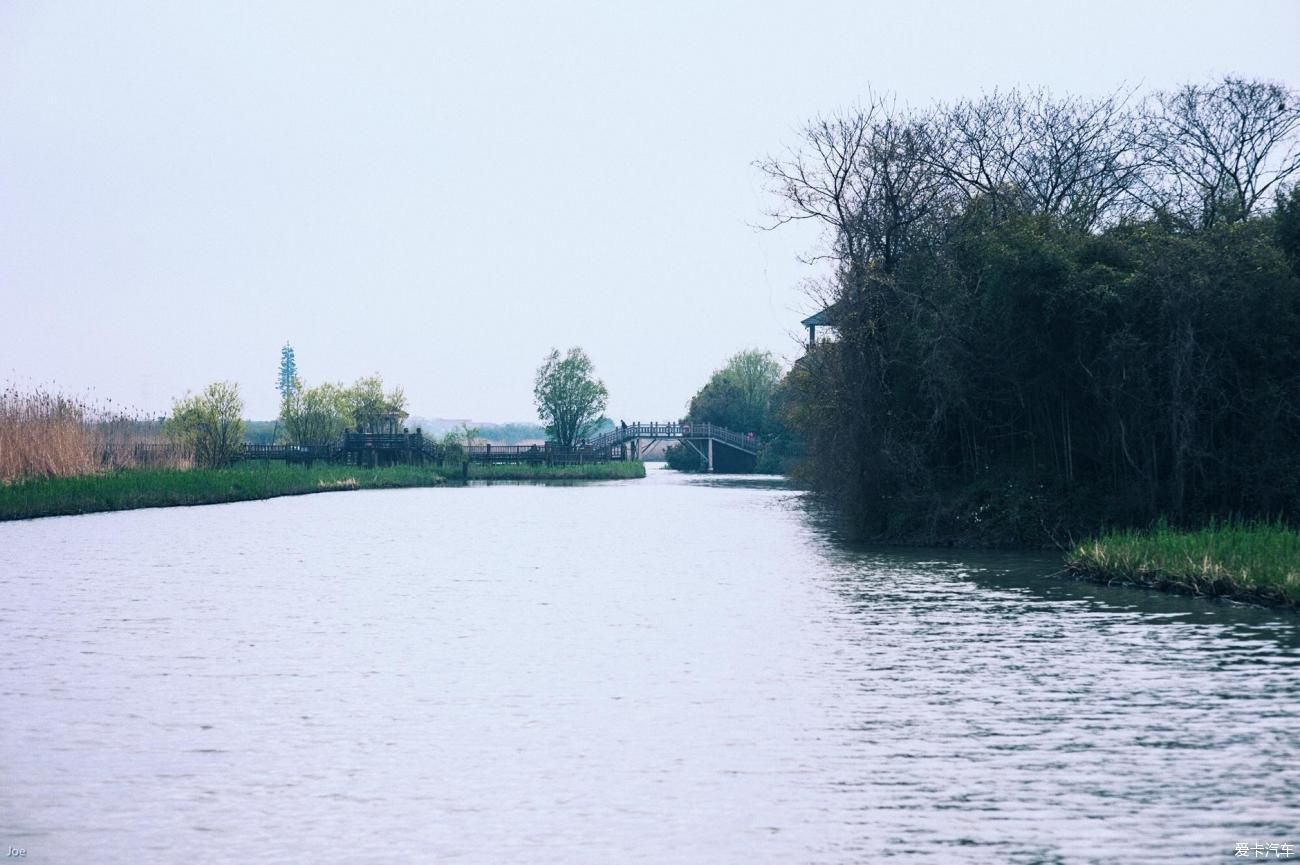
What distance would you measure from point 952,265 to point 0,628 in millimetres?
24533

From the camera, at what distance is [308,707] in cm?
1486

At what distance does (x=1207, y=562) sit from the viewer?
79.4 ft

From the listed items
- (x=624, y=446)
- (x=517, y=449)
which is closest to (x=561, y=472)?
(x=517, y=449)

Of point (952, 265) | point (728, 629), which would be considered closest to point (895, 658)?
point (728, 629)

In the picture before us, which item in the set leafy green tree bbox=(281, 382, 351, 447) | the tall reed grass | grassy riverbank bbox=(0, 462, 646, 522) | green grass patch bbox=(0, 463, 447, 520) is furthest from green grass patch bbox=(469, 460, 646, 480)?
the tall reed grass

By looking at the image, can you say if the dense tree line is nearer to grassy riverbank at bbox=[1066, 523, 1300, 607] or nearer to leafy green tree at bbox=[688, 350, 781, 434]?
grassy riverbank at bbox=[1066, 523, 1300, 607]

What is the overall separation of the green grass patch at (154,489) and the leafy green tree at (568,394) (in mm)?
50658

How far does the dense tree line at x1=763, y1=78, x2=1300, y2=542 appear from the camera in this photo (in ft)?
104

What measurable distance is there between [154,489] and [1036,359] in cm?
3592

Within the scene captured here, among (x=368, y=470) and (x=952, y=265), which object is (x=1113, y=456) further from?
(x=368, y=470)

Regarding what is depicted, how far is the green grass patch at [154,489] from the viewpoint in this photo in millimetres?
46656

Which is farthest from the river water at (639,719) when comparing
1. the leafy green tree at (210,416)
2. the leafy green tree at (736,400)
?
the leafy green tree at (736,400)

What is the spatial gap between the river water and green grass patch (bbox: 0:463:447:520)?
1845cm

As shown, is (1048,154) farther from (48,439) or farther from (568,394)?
(568,394)
